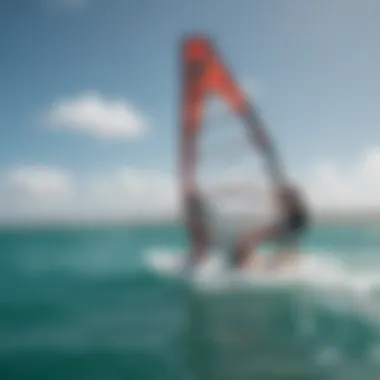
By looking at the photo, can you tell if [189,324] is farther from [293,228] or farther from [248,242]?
[293,228]

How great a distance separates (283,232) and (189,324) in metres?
1.85

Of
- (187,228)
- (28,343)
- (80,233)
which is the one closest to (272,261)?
(187,228)

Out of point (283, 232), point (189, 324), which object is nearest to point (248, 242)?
point (283, 232)

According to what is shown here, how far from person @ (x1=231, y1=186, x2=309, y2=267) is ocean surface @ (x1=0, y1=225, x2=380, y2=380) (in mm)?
340

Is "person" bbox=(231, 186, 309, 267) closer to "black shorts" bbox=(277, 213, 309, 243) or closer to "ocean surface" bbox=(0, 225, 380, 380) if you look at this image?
"black shorts" bbox=(277, 213, 309, 243)

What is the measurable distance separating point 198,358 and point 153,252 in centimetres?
464

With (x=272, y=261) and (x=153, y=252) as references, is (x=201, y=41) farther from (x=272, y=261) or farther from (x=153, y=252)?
(x=153, y=252)

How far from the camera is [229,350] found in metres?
4.60

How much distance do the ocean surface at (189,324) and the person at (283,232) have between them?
0.34 meters

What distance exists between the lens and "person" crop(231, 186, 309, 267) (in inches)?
242

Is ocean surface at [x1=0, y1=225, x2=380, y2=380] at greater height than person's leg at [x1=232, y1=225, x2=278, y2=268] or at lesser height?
lesser

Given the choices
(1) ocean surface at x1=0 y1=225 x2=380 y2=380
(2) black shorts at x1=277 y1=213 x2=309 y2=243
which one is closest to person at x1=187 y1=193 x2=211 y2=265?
(1) ocean surface at x1=0 y1=225 x2=380 y2=380

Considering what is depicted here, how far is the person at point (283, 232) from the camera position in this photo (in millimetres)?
6145

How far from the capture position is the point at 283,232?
6.43m
